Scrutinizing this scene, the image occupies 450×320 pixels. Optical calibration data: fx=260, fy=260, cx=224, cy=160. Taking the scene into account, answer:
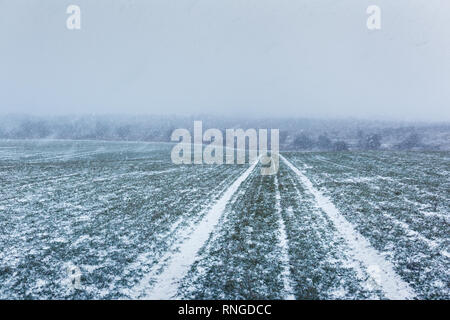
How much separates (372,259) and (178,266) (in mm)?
4654

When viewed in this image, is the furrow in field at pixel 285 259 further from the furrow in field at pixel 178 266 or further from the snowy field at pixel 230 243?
the furrow in field at pixel 178 266

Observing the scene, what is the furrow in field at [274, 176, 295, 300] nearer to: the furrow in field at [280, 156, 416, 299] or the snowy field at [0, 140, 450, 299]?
the snowy field at [0, 140, 450, 299]

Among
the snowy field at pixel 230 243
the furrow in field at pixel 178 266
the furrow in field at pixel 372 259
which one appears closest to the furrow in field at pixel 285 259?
the snowy field at pixel 230 243

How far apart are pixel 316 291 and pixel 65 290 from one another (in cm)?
497

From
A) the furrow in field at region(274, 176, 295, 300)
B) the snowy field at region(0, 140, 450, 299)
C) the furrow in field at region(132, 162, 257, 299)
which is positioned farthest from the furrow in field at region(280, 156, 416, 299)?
the furrow in field at region(132, 162, 257, 299)

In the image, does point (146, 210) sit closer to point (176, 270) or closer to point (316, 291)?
point (176, 270)

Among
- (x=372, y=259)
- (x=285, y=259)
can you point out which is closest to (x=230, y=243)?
(x=285, y=259)

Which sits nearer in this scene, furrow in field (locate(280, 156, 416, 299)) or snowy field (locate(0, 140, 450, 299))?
furrow in field (locate(280, 156, 416, 299))

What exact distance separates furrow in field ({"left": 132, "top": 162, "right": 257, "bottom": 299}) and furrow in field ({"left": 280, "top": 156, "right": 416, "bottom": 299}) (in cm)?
406

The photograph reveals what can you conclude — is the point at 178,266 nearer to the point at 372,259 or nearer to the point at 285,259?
the point at 285,259

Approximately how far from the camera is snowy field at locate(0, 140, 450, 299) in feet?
17.2

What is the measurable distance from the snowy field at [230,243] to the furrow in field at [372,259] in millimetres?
29

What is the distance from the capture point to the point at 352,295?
4961 millimetres

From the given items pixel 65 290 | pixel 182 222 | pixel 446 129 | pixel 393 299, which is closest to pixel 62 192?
pixel 182 222
